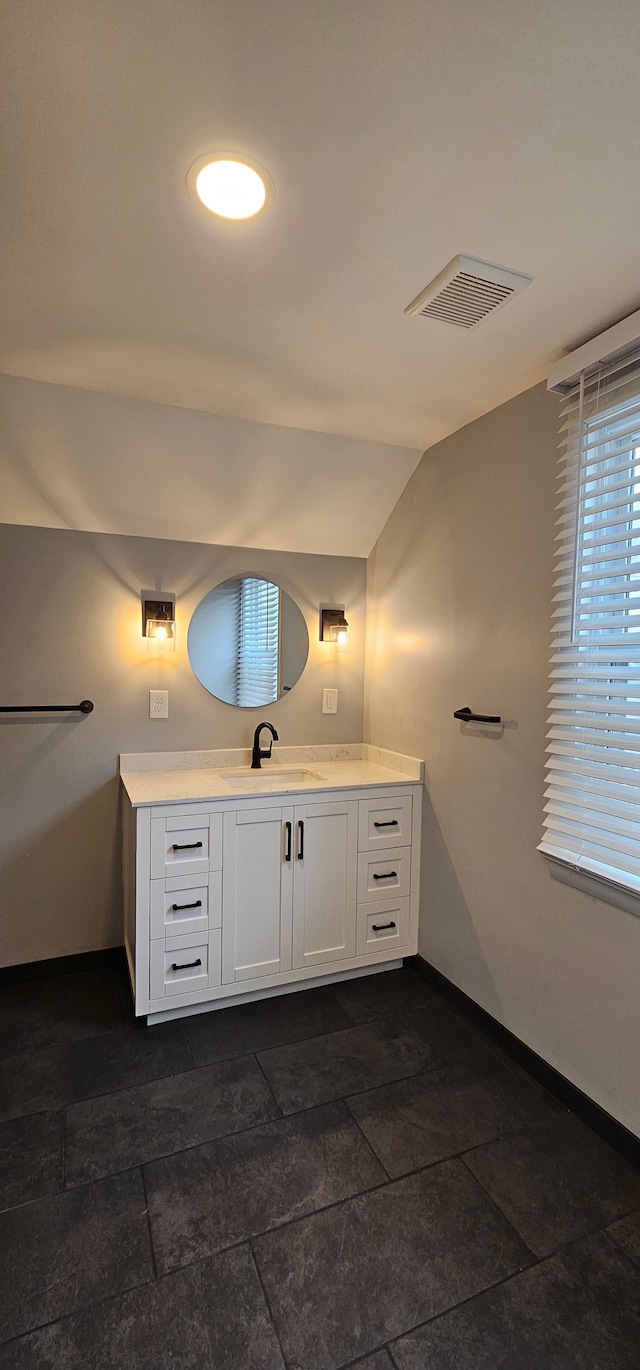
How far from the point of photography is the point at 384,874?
2.69 metres

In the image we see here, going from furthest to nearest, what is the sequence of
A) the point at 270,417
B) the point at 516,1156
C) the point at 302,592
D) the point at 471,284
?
the point at 302,592
the point at 270,417
the point at 516,1156
the point at 471,284

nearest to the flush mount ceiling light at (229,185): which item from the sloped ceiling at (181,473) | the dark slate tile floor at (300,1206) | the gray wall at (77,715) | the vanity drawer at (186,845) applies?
the sloped ceiling at (181,473)

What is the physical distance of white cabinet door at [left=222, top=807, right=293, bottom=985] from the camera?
2.36 meters

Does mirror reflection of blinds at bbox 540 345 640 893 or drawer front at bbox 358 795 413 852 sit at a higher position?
mirror reflection of blinds at bbox 540 345 640 893

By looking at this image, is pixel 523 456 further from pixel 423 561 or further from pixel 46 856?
pixel 46 856

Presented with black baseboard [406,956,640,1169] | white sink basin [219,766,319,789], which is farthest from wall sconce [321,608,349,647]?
black baseboard [406,956,640,1169]

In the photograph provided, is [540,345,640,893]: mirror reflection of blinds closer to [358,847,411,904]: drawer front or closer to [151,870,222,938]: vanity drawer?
[358,847,411,904]: drawer front

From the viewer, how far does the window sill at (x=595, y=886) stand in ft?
5.55

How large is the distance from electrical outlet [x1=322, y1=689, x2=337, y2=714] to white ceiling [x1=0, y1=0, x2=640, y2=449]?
5.19 ft

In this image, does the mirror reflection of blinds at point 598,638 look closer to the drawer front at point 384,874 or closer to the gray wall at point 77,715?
the drawer front at point 384,874

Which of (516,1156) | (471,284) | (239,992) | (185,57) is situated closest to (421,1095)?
(516,1156)

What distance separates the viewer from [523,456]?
2.15 meters

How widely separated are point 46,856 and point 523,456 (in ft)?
8.23

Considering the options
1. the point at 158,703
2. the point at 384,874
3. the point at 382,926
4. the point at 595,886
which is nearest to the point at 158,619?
the point at 158,703
